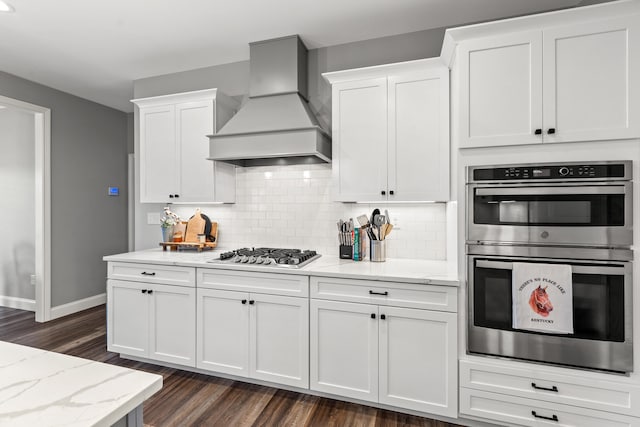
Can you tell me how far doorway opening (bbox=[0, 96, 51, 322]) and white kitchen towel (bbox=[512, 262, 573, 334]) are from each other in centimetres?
471

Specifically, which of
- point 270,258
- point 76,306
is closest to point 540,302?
point 270,258

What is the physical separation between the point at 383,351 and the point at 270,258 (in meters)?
1.00

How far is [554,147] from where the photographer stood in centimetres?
184

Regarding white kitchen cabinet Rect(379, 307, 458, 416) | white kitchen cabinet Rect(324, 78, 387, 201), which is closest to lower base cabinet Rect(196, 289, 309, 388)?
white kitchen cabinet Rect(379, 307, 458, 416)

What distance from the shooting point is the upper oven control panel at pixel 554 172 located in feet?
5.73

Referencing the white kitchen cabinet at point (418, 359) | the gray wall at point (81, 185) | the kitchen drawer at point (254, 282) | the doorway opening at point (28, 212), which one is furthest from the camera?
the gray wall at point (81, 185)

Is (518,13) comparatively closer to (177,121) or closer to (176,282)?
(177,121)

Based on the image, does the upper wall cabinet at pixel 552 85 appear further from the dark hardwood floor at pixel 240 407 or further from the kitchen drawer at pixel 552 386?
the dark hardwood floor at pixel 240 407

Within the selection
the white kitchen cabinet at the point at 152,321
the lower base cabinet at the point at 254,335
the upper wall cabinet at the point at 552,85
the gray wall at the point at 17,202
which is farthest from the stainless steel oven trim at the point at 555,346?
the gray wall at the point at 17,202

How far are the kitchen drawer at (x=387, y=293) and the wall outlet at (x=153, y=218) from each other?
87.3 inches

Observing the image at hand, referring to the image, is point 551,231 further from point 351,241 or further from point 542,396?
point 351,241

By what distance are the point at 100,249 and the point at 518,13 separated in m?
5.34

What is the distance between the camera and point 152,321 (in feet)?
8.78

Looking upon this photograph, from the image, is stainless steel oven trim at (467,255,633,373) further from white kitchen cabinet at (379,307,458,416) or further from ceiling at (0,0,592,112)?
ceiling at (0,0,592,112)
